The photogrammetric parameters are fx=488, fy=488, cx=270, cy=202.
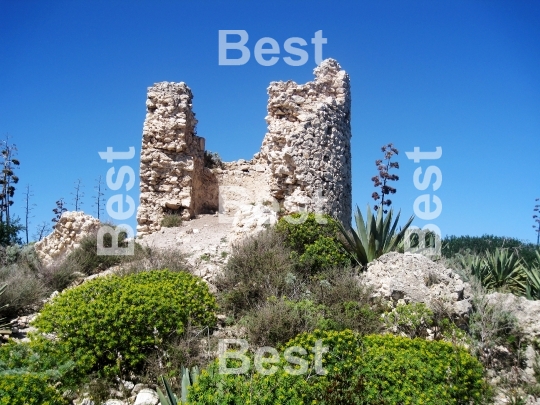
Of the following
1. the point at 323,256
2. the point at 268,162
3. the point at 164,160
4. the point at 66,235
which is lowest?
the point at 323,256

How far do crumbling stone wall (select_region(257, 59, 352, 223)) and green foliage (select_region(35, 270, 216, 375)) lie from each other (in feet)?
20.3

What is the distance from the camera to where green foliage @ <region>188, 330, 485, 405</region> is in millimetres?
4395

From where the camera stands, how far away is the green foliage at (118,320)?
602 centimetres

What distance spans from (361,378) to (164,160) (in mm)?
11582

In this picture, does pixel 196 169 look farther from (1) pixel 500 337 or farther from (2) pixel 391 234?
(1) pixel 500 337

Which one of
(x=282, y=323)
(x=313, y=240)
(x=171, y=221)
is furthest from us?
(x=171, y=221)

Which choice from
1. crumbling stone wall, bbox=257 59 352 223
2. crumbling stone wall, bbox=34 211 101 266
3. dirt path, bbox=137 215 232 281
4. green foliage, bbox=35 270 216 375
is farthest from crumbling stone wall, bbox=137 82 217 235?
green foliage, bbox=35 270 216 375

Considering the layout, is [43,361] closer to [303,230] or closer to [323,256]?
[323,256]

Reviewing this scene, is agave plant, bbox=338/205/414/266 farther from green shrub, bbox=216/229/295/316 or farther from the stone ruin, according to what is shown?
the stone ruin

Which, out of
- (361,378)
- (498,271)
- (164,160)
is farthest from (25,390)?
(164,160)

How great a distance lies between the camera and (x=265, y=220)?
36.2ft

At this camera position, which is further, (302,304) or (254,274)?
(254,274)

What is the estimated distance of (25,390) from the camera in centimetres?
447

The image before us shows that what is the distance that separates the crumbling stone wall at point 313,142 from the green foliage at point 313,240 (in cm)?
189
